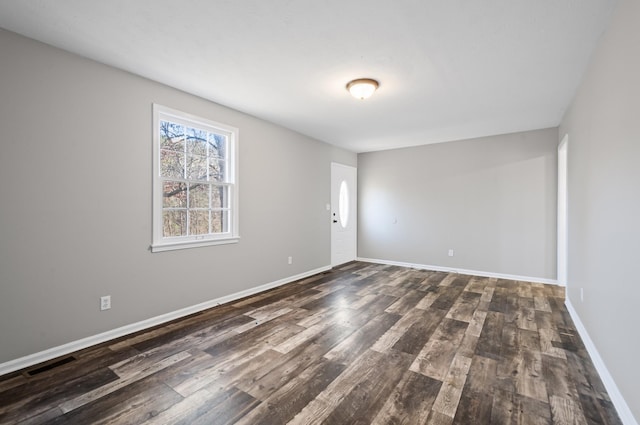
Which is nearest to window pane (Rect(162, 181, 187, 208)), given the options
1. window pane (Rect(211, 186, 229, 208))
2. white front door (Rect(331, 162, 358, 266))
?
window pane (Rect(211, 186, 229, 208))

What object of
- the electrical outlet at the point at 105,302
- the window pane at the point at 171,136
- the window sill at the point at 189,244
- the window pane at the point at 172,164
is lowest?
the electrical outlet at the point at 105,302

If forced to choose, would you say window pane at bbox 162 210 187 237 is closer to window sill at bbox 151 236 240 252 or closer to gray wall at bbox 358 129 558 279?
window sill at bbox 151 236 240 252

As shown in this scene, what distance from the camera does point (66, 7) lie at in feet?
6.26

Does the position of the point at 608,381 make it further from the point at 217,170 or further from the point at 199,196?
the point at 217,170

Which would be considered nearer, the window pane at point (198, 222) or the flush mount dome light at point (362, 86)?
the flush mount dome light at point (362, 86)

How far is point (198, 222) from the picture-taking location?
347 centimetres

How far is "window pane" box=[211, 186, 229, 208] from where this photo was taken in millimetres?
3631

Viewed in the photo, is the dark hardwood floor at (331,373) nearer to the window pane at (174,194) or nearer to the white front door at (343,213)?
the window pane at (174,194)

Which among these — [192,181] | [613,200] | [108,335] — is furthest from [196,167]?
[613,200]

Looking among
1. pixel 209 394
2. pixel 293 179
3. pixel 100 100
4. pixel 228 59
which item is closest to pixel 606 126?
pixel 228 59

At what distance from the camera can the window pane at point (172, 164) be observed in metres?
3.14

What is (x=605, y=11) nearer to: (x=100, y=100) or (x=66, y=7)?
(x=66, y=7)

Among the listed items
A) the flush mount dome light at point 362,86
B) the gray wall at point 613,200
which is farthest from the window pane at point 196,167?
the gray wall at point 613,200

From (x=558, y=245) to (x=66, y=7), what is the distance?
20.8 feet
